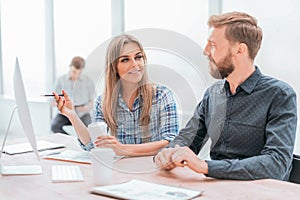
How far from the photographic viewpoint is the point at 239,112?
6.32 feet

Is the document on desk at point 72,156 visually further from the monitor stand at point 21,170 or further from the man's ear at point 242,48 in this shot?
the man's ear at point 242,48

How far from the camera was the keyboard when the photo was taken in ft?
5.26

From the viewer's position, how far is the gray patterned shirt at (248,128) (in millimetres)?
1619

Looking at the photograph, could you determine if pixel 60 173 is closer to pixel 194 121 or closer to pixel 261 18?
pixel 194 121

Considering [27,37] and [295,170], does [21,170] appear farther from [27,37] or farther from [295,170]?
[27,37]

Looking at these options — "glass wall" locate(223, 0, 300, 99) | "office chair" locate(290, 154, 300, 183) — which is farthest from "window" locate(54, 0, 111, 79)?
"office chair" locate(290, 154, 300, 183)

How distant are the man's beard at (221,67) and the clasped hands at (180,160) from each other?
471mm

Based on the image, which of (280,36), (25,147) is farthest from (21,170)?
(280,36)

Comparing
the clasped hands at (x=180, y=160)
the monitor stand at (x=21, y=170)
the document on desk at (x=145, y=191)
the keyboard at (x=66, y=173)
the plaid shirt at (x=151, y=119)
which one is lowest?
the monitor stand at (x=21, y=170)

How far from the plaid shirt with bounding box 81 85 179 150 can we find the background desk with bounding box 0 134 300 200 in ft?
0.50

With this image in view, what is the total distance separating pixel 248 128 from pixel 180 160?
0.40 metres

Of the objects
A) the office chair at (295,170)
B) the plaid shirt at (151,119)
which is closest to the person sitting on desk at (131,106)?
the plaid shirt at (151,119)

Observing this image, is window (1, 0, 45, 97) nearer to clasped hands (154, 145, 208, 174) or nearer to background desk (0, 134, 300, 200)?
background desk (0, 134, 300, 200)

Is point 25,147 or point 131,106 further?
point 25,147
